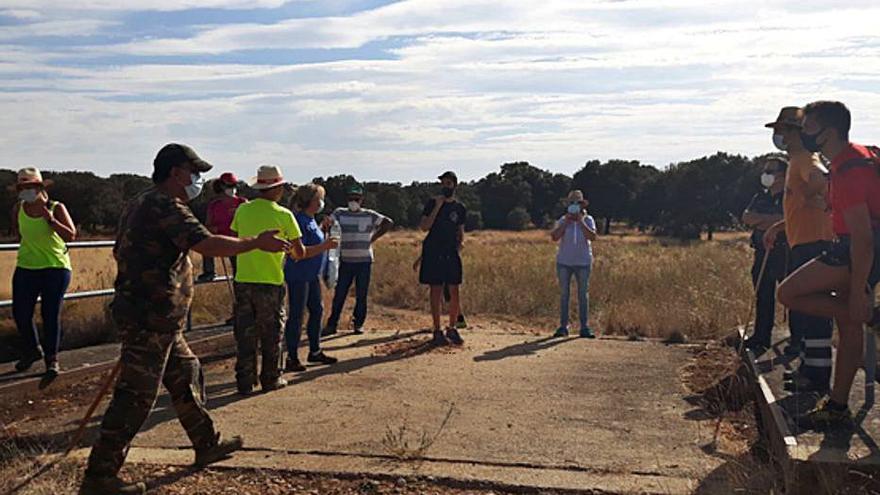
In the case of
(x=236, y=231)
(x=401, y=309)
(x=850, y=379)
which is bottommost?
(x=401, y=309)

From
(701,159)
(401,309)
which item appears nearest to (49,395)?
(401,309)

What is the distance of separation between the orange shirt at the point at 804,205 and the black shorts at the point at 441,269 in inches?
158

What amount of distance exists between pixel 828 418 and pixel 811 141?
1752 mm

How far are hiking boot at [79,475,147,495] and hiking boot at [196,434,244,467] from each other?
0.58 meters

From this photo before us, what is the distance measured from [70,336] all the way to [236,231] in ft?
13.5

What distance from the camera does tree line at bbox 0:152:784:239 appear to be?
51469 millimetres

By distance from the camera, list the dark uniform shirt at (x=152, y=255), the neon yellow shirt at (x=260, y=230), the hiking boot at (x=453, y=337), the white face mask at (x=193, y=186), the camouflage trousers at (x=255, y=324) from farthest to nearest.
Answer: the hiking boot at (x=453, y=337) → the camouflage trousers at (x=255, y=324) → the neon yellow shirt at (x=260, y=230) → the white face mask at (x=193, y=186) → the dark uniform shirt at (x=152, y=255)

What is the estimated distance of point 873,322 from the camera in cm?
562

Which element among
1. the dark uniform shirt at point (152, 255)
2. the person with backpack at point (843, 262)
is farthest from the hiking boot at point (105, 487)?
the person with backpack at point (843, 262)

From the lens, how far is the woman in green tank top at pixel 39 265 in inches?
314

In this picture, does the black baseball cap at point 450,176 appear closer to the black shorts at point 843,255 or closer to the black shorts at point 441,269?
the black shorts at point 441,269

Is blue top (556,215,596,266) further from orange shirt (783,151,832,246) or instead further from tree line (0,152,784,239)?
tree line (0,152,784,239)

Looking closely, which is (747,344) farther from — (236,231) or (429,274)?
(236,231)

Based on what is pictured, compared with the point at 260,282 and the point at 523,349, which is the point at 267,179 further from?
the point at 523,349
